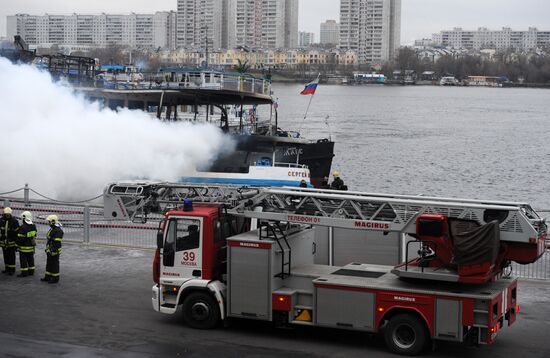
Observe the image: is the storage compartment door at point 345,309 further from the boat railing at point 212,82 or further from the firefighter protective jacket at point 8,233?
the boat railing at point 212,82

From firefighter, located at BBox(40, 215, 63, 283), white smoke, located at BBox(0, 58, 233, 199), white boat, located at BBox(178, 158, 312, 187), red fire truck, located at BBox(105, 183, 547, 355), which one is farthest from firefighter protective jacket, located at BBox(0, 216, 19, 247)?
white boat, located at BBox(178, 158, 312, 187)

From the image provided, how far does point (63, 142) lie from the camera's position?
30219 mm

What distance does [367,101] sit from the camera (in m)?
170

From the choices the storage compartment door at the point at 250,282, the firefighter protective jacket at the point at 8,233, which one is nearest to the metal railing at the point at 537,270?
the storage compartment door at the point at 250,282

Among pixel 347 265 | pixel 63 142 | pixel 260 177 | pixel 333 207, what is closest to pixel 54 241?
pixel 347 265

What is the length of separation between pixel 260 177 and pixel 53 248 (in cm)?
1956

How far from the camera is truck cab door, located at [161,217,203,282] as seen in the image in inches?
590

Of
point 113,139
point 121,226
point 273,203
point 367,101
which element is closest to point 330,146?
point 113,139

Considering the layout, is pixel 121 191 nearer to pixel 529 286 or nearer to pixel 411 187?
pixel 529 286

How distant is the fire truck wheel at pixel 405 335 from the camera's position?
1341cm

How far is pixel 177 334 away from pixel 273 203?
2.86 meters

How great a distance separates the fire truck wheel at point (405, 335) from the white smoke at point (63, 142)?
19313 mm

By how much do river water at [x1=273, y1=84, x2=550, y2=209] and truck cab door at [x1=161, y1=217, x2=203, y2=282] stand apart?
3816cm

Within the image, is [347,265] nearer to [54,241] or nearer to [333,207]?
[333,207]
